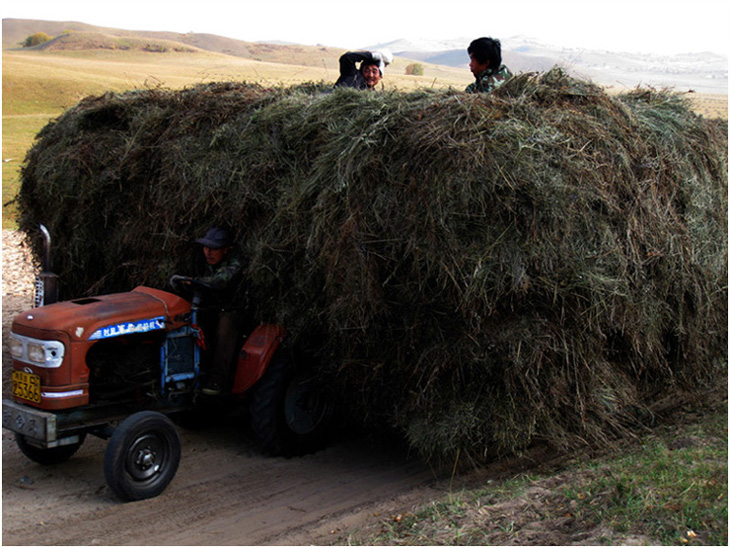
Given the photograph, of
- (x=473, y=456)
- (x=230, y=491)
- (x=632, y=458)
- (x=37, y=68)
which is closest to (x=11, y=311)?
(x=230, y=491)

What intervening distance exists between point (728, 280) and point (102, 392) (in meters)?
5.47

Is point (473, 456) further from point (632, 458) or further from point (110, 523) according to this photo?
point (110, 523)

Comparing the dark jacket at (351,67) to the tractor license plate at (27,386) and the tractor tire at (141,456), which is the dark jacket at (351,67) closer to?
the tractor tire at (141,456)

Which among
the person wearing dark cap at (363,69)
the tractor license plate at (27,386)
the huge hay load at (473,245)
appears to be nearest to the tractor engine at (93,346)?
the tractor license plate at (27,386)

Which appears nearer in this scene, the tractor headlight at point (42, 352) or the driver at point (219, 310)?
the tractor headlight at point (42, 352)

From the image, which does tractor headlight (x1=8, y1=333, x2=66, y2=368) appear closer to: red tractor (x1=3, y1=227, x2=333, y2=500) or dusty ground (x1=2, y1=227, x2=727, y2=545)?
red tractor (x1=3, y1=227, x2=333, y2=500)

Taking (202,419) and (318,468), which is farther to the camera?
(202,419)

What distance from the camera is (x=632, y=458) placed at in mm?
5113

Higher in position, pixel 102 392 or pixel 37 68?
pixel 37 68

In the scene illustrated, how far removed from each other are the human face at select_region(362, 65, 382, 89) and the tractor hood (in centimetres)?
358

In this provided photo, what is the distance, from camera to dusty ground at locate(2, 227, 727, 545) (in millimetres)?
4449

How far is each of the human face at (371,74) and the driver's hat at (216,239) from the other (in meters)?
2.86

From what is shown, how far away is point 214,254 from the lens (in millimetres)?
5980

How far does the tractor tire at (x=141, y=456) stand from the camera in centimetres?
489
